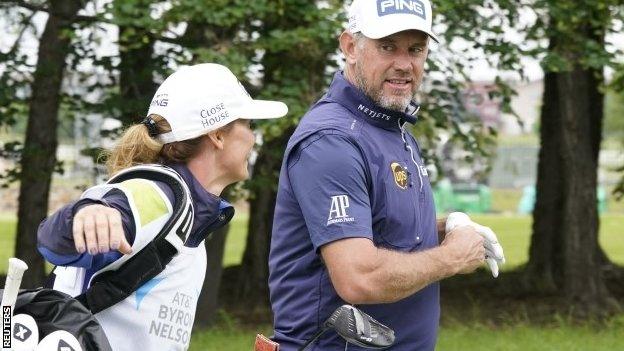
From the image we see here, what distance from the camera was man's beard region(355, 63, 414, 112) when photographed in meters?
4.07

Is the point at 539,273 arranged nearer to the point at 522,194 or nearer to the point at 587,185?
the point at 587,185

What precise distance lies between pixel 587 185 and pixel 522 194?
37739 millimetres

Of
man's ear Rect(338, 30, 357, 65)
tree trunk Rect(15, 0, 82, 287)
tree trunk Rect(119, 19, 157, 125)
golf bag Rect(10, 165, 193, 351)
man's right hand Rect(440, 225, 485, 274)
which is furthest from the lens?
tree trunk Rect(15, 0, 82, 287)

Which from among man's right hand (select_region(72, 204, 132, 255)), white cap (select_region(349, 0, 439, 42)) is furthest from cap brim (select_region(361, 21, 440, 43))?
man's right hand (select_region(72, 204, 132, 255))

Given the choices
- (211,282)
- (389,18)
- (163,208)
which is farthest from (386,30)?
(211,282)

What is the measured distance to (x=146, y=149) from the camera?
3.66m

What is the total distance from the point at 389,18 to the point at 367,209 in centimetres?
65

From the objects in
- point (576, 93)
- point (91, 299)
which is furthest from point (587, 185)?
point (91, 299)

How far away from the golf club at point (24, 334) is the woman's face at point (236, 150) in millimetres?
914

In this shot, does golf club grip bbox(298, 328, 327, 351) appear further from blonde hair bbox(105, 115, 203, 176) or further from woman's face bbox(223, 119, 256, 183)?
blonde hair bbox(105, 115, 203, 176)

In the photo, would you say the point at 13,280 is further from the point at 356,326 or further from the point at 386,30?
the point at 386,30

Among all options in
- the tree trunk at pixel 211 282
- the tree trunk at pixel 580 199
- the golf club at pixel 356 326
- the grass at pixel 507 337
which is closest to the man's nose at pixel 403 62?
the golf club at pixel 356 326

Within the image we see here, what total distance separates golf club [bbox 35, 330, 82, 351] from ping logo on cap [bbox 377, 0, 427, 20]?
1557mm

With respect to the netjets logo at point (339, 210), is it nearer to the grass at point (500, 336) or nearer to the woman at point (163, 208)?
the woman at point (163, 208)
